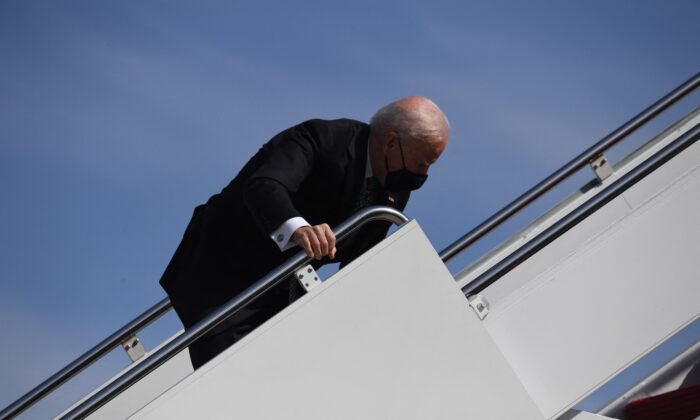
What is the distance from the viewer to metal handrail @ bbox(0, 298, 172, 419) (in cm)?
364

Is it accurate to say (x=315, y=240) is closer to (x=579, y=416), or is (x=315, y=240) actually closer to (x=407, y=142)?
(x=407, y=142)

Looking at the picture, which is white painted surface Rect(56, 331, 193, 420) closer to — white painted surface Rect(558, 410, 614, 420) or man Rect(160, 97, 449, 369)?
man Rect(160, 97, 449, 369)

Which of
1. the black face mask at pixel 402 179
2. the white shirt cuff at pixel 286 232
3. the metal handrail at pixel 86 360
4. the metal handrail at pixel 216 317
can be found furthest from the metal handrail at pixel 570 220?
the metal handrail at pixel 86 360

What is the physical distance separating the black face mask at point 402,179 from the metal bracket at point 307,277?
56 centimetres

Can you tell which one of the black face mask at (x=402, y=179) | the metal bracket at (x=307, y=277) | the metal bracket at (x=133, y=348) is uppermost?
the metal bracket at (x=133, y=348)

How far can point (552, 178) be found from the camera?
3756 mm

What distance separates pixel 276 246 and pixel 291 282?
137 millimetres

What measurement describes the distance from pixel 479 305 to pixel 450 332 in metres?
0.16

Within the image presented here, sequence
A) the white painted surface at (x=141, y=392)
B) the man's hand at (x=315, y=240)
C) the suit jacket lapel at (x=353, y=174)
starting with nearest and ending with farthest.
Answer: the man's hand at (x=315, y=240) → the suit jacket lapel at (x=353, y=174) → the white painted surface at (x=141, y=392)

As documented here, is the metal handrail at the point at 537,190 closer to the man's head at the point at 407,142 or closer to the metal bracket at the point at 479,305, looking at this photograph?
the man's head at the point at 407,142

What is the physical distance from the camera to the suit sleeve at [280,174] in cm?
282

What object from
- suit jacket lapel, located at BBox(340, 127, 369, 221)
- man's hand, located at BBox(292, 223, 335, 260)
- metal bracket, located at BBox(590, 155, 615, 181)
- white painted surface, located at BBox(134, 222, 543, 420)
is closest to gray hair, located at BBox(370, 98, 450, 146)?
suit jacket lapel, located at BBox(340, 127, 369, 221)

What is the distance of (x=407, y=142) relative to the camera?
10.4 feet

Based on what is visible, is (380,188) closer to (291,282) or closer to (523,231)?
(291,282)
